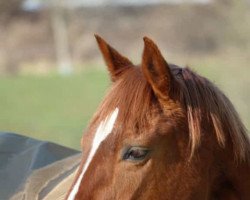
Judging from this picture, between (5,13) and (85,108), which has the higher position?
(5,13)

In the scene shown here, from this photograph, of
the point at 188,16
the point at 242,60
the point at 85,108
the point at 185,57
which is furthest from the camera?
Result: the point at 188,16

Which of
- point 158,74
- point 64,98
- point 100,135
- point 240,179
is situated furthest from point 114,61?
point 64,98

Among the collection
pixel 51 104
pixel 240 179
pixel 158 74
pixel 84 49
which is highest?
pixel 84 49

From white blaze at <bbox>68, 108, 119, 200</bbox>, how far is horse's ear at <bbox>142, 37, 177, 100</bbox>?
16cm

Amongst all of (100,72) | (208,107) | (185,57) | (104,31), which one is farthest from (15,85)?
(208,107)

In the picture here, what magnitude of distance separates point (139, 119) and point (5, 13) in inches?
1134

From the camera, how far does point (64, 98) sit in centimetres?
1784

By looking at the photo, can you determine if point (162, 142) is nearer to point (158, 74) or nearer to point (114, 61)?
point (158, 74)

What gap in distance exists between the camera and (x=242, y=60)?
508 inches

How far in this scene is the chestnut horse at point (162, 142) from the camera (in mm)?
2477

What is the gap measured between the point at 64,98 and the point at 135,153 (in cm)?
1546

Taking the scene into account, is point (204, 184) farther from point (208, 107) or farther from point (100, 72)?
point (100, 72)

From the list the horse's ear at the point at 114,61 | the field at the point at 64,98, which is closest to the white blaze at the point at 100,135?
the horse's ear at the point at 114,61

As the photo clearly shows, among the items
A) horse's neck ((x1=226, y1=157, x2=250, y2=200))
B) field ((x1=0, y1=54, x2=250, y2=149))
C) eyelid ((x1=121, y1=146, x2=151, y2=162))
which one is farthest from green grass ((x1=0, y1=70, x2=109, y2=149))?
eyelid ((x1=121, y1=146, x2=151, y2=162))
